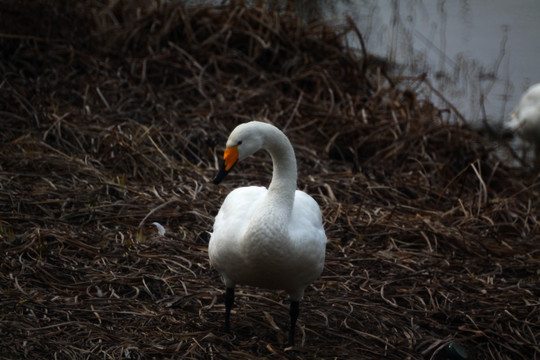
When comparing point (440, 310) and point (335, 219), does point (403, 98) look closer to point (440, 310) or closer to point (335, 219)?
point (335, 219)

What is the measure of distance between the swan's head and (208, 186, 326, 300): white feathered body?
206mm

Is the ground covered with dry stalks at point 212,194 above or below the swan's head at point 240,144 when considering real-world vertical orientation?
below

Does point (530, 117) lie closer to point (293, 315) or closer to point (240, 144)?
point (293, 315)

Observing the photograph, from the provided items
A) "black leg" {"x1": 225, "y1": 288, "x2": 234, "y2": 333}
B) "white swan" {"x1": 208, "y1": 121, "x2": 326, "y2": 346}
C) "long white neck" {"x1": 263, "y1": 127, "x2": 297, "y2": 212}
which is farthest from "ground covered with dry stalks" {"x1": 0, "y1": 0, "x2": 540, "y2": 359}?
"long white neck" {"x1": 263, "y1": 127, "x2": 297, "y2": 212}

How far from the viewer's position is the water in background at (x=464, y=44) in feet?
26.6

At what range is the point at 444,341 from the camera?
3416 millimetres

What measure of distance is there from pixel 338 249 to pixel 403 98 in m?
3.07

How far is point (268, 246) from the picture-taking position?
2896 millimetres

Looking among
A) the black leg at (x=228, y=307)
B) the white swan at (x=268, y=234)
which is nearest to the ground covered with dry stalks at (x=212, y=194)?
the black leg at (x=228, y=307)

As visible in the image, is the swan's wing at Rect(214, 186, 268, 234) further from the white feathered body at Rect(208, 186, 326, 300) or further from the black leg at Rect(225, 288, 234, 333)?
the black leg at Rect(225, 288, 234, 333)

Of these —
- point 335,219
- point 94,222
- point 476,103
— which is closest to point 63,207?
point 94,222

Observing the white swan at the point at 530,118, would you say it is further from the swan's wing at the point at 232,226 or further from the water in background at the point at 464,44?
the swan's wing at the point at 232,226

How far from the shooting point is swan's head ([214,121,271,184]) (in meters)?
3.04

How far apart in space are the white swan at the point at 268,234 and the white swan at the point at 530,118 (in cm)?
472
